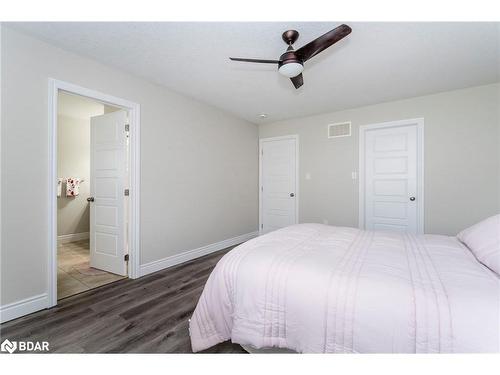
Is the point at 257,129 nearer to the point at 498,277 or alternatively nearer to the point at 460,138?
the point at 460,138

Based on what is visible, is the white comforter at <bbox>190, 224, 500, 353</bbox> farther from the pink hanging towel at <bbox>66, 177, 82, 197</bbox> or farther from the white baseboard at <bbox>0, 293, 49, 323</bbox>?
the pink hanging towel at <bbox>66, 177, 82, 197</bbox>

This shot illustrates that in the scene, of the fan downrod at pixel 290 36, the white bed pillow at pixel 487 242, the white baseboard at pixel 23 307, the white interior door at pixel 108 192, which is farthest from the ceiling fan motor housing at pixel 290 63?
the white baseboard at pixel 23 307

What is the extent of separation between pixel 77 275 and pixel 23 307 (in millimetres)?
900

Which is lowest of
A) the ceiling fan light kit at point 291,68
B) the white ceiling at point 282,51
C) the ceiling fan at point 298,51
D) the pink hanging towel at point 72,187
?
the pink hanging towel at point 72,187

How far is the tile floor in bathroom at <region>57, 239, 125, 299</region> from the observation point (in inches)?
95.1

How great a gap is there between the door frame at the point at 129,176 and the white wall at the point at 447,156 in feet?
10.1

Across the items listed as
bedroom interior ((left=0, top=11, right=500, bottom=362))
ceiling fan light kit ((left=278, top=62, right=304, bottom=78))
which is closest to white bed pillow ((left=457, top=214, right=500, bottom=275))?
bedroom interior ((left=0, top=11, right=500, bottom=362))

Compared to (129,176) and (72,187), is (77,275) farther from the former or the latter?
(72,187)

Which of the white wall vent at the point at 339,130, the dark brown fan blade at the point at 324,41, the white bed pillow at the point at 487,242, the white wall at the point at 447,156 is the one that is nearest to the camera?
the white bed pillow at the point at 487,242

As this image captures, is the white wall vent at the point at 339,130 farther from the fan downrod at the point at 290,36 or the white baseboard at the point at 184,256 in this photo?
the white baseboard at the point at 184,256

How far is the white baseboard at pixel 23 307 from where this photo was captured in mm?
1810

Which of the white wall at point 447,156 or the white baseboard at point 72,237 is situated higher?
the white wall at point 447,156

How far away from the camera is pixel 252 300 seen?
1273 mm
